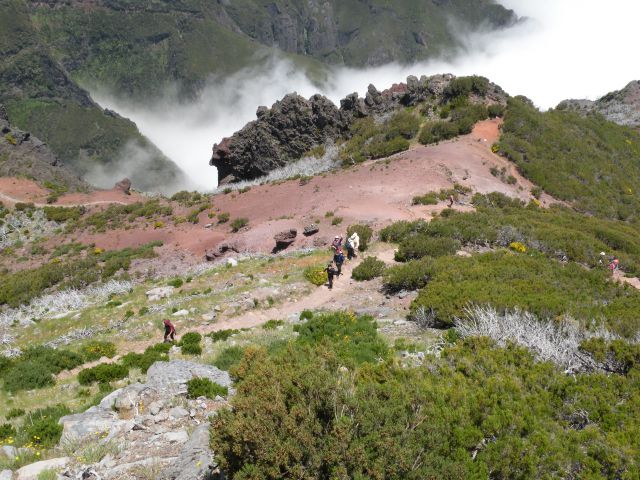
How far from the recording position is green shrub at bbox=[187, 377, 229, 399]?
8.53 metres

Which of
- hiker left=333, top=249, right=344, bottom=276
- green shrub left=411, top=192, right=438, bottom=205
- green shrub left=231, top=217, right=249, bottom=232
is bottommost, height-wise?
hiker left=333, top=249, right=344, bottom=276

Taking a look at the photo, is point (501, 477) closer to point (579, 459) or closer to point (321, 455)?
point (579, 459)

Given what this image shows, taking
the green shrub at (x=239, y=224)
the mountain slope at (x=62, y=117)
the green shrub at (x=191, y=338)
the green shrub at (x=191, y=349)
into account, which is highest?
the mountain slope at (x=62, y=117)

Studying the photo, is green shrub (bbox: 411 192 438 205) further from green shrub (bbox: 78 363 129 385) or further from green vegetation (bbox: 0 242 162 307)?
green shrub (bbox: 78 363 129 385)

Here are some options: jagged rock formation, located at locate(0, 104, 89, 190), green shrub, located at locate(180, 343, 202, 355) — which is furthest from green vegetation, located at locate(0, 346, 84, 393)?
jagged rock formation, located at locate(0, 104, 89, 190)

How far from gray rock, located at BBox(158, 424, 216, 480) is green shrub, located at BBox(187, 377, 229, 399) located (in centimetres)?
178

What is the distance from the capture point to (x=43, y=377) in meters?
12.4

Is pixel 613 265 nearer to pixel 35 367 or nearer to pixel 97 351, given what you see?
pixel 97 351

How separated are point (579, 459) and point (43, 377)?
12219 millimetres

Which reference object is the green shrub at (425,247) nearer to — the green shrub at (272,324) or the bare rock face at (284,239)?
the bare rock face at (284,239)

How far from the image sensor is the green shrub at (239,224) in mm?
28312

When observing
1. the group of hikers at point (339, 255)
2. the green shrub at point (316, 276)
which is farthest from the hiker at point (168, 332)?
the group of hikers at point (339, 255)

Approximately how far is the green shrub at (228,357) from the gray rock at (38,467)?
13.8 ft

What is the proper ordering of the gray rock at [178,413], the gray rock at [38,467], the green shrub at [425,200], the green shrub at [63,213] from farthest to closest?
the green shrub at [63,213], the green shrub at [425,200], the gray rock at [178,413], the gray rock at [38,467]
